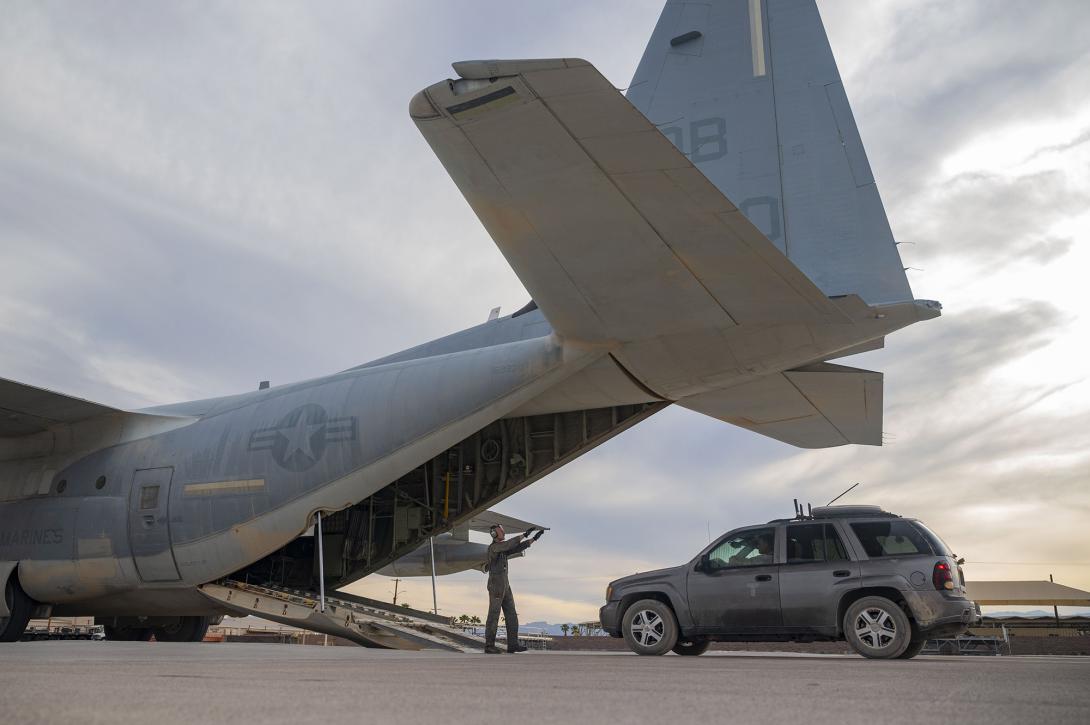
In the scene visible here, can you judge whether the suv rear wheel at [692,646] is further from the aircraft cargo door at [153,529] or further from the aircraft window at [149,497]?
the aircraft window at [149,497]

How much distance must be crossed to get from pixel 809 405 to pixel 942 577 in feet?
12.1

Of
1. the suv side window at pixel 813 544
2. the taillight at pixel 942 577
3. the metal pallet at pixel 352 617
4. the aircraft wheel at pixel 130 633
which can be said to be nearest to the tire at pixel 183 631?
the aircraft wheel at pixel 130 633

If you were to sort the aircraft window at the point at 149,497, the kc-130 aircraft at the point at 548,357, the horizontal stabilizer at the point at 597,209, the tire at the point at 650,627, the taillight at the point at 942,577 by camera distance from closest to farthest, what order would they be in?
1. the horizontal stabilizer at the point at 597,209
2. the kc-130 aircraft at the point at 548,357
3. the taillight at the point at 942,577
4. the tire at the point at 650,627
5. the aircraft window at the point at 149,497

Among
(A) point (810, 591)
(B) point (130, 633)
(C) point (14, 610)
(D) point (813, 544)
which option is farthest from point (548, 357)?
(B) point (130, 633)

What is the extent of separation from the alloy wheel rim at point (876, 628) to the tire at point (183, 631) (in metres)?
12.0

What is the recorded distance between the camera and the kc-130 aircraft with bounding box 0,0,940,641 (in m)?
6.65

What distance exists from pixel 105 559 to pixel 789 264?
35.8ft

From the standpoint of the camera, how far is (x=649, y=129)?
6.00 meters

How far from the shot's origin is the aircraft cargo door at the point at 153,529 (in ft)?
39.7

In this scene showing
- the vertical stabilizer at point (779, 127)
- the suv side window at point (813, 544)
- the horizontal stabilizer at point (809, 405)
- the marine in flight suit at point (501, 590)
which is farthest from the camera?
the horizontal stabilizer at point (809, 405)

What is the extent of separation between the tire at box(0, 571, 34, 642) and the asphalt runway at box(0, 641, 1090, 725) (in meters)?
8.64

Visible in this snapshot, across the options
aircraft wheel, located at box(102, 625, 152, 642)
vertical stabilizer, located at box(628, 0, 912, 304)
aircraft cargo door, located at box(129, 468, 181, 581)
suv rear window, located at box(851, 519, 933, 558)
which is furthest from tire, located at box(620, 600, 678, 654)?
aircraft wheel, located at box(102, 625, 152, 642)

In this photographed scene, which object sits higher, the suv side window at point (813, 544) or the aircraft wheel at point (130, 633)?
the suv side window at point (813, 544)

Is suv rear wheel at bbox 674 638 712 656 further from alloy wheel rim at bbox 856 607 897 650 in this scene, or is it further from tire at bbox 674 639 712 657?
alloy wheel rim at bbox 856 607 897 650
